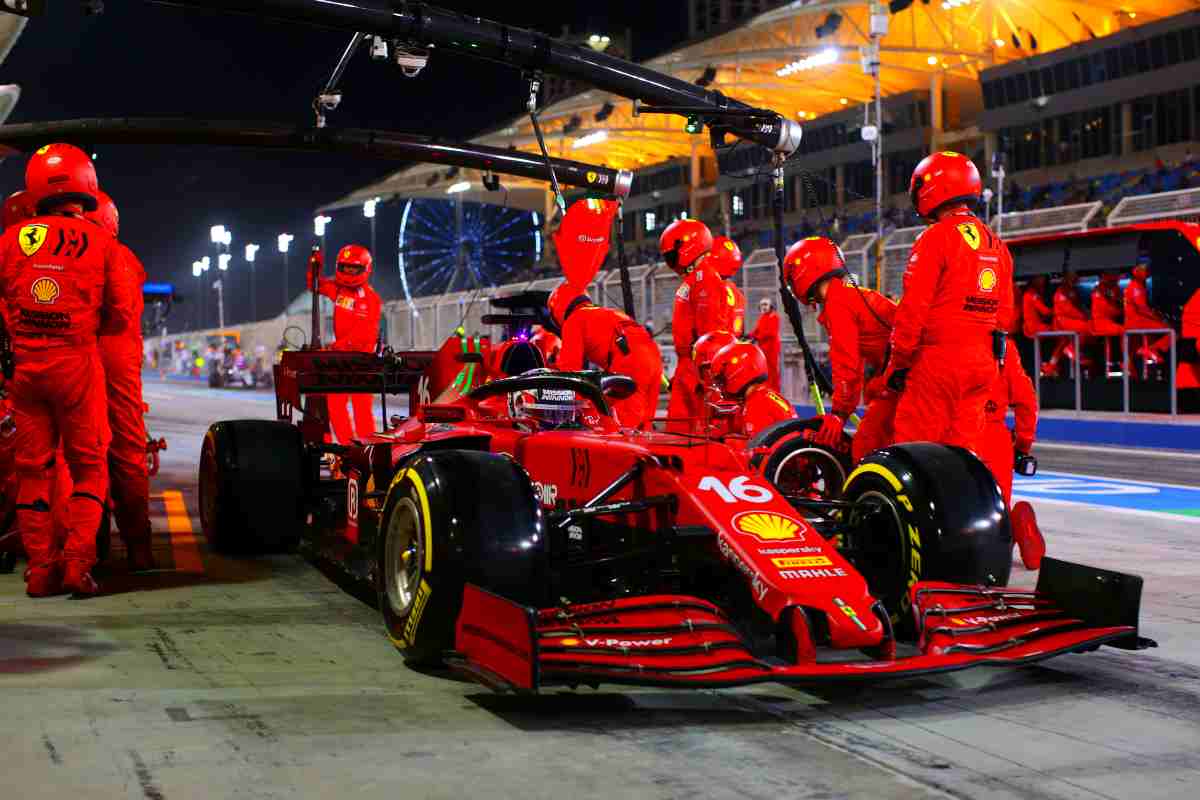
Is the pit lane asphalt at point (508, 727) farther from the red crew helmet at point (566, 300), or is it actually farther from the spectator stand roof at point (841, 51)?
the spectator stand roof at point (841, 51)

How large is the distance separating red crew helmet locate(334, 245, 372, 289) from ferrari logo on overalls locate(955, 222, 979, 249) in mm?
7000

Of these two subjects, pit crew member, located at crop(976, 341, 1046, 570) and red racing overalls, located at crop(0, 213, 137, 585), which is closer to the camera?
red racing overalls, located at crop(0, 213, 137, 585)

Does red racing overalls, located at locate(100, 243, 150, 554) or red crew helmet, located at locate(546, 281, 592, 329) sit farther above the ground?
red crew helmet, located at locate(546, 281, 592, 329)

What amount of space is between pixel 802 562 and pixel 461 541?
4.01 feet

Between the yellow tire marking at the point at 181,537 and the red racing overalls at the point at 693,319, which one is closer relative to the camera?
the yellow tire marking at the point at 181,537

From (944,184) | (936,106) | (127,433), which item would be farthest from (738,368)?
(936,106)

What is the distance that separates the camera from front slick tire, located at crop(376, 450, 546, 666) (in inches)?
189

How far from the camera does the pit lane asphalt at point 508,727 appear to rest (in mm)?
3723

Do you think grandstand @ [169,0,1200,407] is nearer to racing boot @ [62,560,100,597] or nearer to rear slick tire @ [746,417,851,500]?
rear slick tire @ [746,417,851,500]

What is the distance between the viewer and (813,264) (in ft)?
25.1

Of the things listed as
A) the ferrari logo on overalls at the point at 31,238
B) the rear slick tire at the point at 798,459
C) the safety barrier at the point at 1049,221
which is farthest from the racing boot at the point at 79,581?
the safety barrier at the point at 1049,221

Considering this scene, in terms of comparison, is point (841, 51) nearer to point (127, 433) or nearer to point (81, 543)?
point (127, 433)

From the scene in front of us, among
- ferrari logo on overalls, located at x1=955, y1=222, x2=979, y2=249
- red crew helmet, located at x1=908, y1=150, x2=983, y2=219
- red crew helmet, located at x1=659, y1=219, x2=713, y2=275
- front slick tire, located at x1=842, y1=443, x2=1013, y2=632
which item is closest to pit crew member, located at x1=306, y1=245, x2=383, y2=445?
Answer: red crew helmet, located at x1=659, y1=219, x2=713, y2=275

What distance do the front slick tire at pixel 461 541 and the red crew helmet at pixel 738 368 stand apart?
11.3 ft
